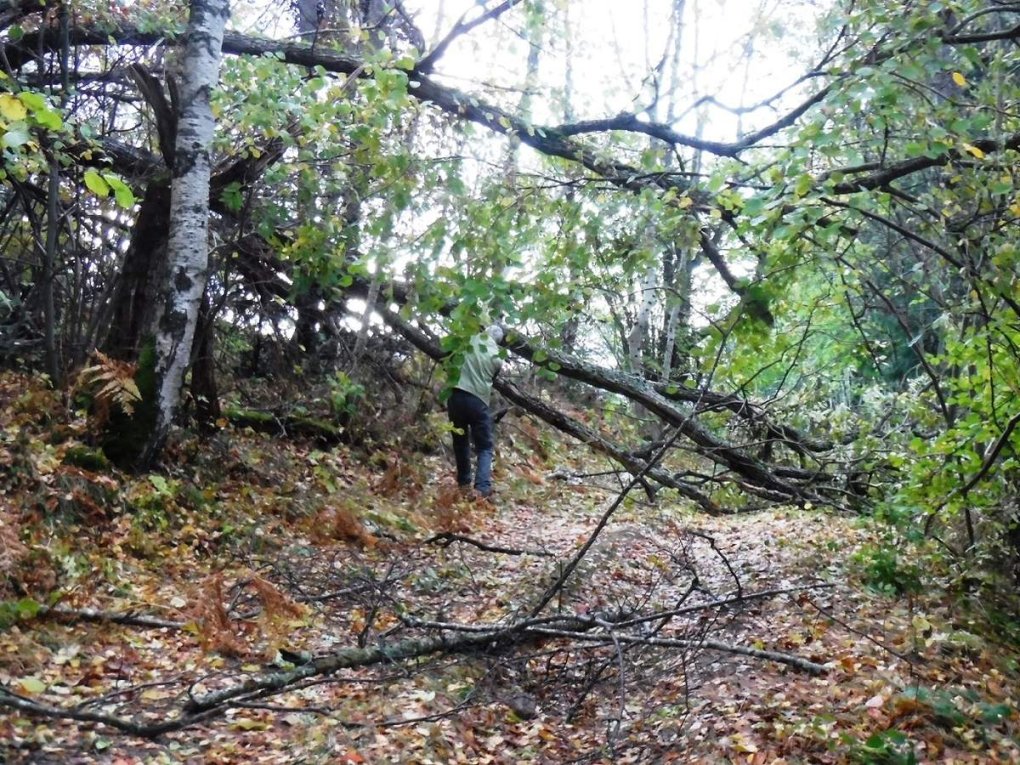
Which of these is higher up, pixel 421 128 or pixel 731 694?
pixel 421 128

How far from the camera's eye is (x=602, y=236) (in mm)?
6715

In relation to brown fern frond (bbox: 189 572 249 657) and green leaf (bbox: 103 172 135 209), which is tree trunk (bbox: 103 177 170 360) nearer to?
brown fern frond (bbox: 189 572 249 657)

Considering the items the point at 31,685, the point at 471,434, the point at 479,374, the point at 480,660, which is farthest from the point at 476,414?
the point at 31,685

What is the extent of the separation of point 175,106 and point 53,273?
193 centimetres

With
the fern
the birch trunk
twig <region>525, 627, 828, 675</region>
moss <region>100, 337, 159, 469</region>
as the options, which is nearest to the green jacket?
the birch trunk

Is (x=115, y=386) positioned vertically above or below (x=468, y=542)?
above

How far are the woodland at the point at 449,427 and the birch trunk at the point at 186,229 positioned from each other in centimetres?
2

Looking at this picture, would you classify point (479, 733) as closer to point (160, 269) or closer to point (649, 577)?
point (649, 577)

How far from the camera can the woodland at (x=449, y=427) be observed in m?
4.35

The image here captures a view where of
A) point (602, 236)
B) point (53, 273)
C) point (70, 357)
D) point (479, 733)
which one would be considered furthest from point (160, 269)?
point (479, 733)

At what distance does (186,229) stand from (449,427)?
11.1 ft

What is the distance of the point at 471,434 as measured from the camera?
9.95m

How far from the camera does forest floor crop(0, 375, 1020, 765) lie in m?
4.02

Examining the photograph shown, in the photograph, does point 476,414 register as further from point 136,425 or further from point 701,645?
point 701,645
